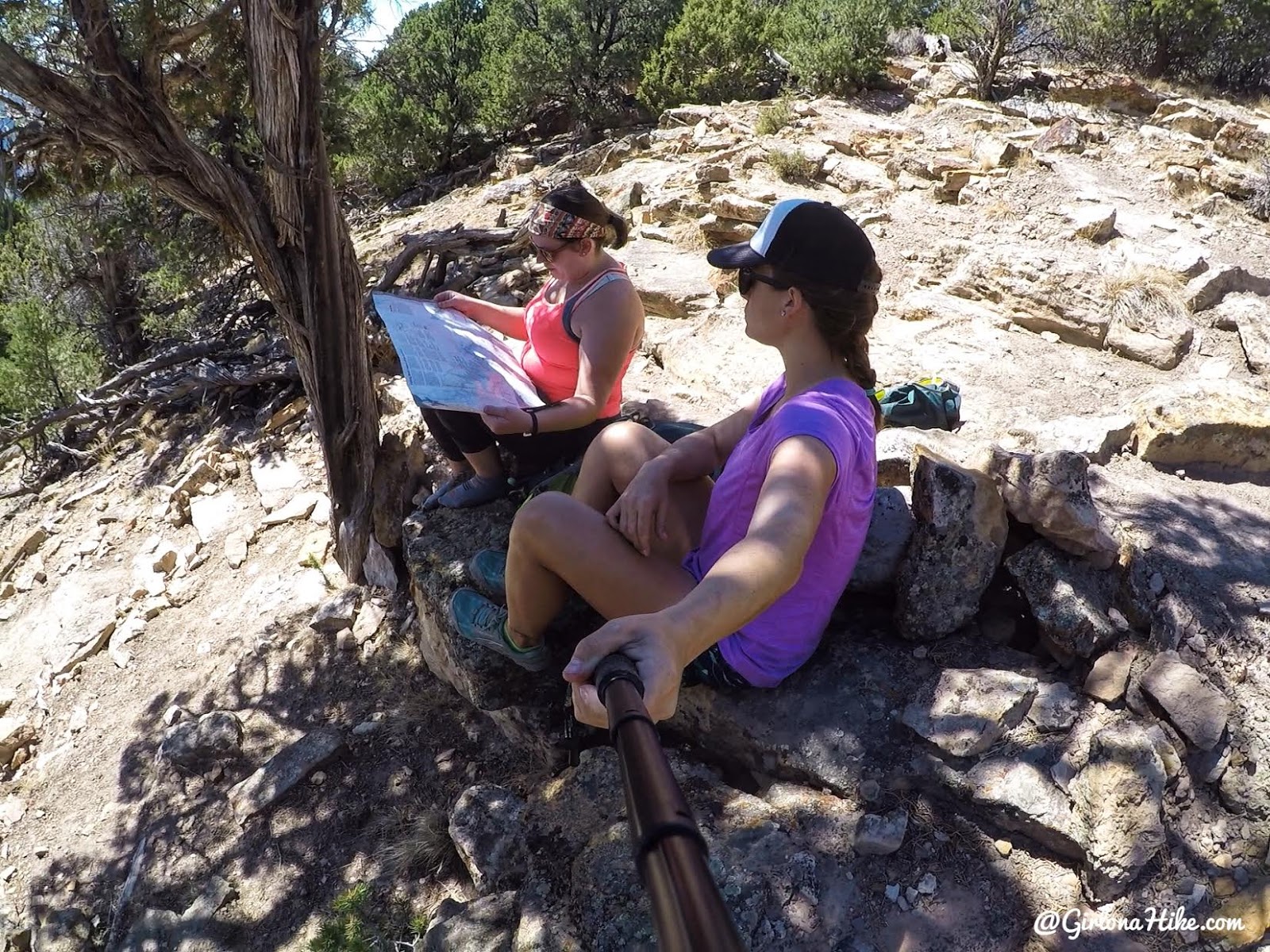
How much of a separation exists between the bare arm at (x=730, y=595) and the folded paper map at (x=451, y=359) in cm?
123

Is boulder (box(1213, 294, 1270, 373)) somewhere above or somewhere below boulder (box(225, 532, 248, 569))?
below

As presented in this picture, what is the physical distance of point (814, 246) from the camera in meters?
1.82

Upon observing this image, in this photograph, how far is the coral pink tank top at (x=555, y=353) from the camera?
2877 mm

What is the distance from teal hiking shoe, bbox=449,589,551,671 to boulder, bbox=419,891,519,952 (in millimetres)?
591

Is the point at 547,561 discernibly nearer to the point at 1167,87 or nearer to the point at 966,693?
the point at 966,693

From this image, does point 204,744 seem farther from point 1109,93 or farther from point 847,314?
point 1109,93

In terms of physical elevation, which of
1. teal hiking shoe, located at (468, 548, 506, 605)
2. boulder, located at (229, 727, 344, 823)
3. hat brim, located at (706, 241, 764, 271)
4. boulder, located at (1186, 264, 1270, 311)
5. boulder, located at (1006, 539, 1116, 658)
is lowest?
boulder, located at (1186, 264, 1270, 311)

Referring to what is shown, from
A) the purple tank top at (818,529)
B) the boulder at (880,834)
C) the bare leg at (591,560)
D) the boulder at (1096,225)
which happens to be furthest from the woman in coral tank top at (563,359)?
the boulder at (1096,225)

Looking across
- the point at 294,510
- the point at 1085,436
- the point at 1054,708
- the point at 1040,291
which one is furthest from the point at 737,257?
the point at 1040,291

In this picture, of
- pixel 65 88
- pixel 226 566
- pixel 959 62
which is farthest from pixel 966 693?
pixel 959 62

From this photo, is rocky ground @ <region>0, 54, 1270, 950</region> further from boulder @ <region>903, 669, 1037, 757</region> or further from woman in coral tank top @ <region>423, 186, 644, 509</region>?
woman in coral tank top @ <region>423, 186, 644, 509</region>

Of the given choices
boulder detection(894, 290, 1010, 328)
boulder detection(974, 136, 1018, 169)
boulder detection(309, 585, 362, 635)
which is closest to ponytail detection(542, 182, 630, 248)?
boulder detection(309, 585, 362, 635)

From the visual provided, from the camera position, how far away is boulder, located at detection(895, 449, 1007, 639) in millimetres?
2176

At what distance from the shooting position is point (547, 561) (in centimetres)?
197
